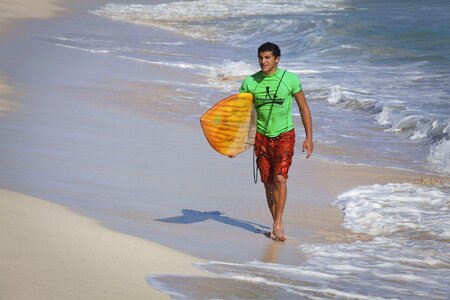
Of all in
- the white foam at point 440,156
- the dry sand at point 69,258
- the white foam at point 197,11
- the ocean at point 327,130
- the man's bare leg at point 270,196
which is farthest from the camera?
the white foam at point 197,11

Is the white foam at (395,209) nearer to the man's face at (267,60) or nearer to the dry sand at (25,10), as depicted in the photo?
the man's face at (267,60)

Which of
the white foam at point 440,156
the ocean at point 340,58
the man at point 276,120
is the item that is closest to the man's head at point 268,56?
the man at point 276,120

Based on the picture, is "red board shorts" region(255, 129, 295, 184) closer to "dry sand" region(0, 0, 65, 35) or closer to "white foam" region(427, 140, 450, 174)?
"white foam" region(427, 140, 450, 174)

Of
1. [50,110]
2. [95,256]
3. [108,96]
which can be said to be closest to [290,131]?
[95,256]

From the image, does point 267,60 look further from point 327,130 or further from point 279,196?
point 327,130

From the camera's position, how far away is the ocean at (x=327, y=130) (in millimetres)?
5773

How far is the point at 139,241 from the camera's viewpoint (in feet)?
19.7

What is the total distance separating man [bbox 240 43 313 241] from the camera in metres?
6.93

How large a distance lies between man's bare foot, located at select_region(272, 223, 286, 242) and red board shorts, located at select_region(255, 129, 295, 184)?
370 millimetres

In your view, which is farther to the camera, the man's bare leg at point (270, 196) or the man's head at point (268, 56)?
the man's bare leg at point (270, 196)

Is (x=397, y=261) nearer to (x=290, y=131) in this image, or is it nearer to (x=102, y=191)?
(x=290, y=131)

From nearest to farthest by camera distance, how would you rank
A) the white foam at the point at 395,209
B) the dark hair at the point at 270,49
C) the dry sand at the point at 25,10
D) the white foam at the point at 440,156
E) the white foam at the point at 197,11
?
the dark hair at the point at 270,49
the white foam at the point at 395,209
the white foam at the point at 440,156
the dry sand at the point at 25,10
the white foam at the point at 197,11

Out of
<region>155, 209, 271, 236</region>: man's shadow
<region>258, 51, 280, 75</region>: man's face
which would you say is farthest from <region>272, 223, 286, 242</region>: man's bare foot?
<region>258, 51, 280, 75</region>: man's face

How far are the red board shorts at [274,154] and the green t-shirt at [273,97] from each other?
0.16 ft
